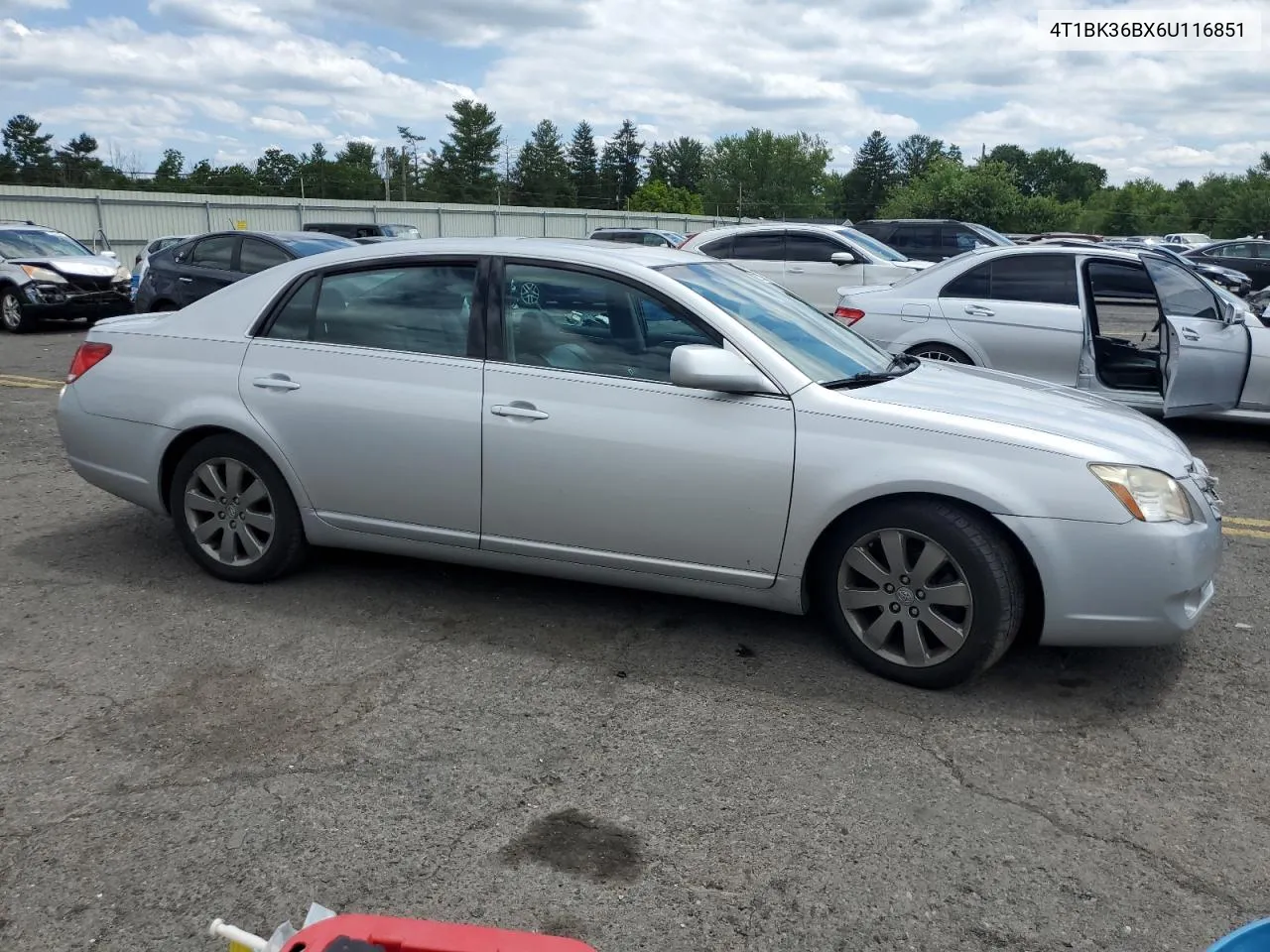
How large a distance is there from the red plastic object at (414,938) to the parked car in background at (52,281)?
1693 cm

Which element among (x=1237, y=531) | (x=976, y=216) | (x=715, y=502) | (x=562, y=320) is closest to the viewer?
(x=715, y=502)

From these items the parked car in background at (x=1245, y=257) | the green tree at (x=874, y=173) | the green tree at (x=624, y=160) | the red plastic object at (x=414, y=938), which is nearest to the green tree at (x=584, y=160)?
the green tree at (x=624, y=160)

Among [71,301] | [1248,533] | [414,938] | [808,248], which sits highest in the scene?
[808,248]

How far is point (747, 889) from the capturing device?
9.32ft

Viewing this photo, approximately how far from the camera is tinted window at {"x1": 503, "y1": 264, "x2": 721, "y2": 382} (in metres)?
4.34

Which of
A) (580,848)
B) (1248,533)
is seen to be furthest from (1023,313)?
(580,848)

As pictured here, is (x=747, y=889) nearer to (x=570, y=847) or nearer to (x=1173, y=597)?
(x=570, y=847)

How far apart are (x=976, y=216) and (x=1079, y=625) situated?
5384 cm

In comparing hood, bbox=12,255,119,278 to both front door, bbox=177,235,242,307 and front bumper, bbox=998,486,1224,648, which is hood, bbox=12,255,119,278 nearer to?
front door, bbox=177,235,242,307

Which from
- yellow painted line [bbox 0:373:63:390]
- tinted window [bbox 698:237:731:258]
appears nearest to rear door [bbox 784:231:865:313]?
tinted window [bbox 698:237:731:258]

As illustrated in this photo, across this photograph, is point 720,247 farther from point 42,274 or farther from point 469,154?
point 469,154

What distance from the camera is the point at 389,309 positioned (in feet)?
15.6

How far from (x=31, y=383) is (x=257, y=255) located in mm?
3109

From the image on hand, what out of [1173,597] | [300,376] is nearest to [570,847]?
[1173,597]
